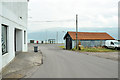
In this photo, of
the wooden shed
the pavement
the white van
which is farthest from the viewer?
the wooden shed

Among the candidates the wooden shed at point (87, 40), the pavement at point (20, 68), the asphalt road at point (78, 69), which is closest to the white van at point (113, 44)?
the wooden shed at point (87, 40)

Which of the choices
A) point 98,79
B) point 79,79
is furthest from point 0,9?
point 98,79

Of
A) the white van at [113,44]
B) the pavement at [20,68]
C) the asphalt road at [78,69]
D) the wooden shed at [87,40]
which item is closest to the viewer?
the asphalt road at [78,69]

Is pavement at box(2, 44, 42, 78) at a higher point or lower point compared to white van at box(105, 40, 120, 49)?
lower

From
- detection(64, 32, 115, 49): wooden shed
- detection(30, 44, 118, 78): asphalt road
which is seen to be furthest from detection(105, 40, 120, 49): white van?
detection(30, 44, 118, 78): asphalt road

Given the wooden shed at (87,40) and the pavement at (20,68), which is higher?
the wooden shed at (87,40)

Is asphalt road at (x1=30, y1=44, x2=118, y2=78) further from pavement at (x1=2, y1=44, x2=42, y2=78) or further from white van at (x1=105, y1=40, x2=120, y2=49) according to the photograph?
white van at (x1=105, y1=40, x2=120, y2=49)

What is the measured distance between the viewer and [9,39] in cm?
1000

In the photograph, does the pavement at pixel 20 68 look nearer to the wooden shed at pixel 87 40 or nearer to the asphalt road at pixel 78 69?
the asphalt road at pixel 78 69

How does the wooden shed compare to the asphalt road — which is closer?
the asphalt road

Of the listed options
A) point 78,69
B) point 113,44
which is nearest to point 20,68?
point 78,69

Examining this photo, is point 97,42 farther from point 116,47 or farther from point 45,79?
point 45,79

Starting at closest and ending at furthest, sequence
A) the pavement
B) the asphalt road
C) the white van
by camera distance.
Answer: the asphalt road → the pavement → the white van

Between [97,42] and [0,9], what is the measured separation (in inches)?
1089
